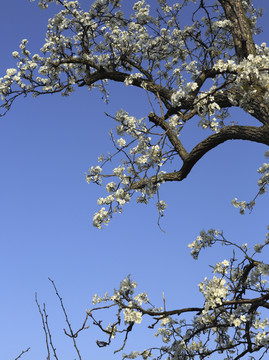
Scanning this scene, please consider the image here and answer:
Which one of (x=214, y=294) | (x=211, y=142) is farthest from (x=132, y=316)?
(x=211, y=142)

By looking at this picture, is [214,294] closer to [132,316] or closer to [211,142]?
[132,316]

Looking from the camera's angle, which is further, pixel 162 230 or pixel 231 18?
pixel 231 18

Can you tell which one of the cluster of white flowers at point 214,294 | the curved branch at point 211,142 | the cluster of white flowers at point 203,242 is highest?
the curved branch at point 211,142

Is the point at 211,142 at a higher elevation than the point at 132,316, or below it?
higher

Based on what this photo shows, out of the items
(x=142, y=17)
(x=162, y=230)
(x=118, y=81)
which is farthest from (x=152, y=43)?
(x=162, y=230)

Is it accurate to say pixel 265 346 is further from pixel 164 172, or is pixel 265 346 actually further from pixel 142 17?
pixel 142 17

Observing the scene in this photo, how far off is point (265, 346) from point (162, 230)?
198 cm

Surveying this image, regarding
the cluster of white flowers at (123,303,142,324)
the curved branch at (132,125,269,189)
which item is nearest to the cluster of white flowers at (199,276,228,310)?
the cluster of white flowers at (123,303,142,324)

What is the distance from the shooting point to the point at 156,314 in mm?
5590

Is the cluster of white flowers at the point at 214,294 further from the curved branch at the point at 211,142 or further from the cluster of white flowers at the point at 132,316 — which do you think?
the curved branch at the point at 211,142

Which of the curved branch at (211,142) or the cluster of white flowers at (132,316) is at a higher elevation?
the curved branch at (211,142)

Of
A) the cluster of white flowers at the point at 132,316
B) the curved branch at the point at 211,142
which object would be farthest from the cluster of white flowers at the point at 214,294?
the curved branch at the point at 211,142

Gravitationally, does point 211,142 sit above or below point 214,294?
above

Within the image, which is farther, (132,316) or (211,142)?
(211,142)
